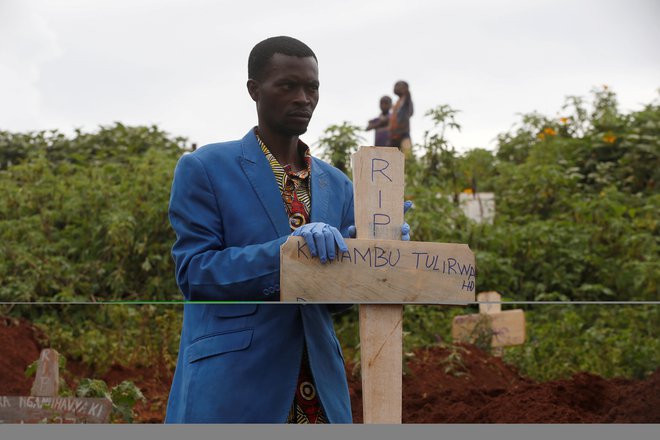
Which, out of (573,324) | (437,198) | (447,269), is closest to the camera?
(447,269)

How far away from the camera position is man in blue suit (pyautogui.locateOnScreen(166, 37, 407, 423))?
7.53ft

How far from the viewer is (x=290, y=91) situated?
95.0 inches

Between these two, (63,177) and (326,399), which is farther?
(63,177)

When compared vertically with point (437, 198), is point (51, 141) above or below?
above

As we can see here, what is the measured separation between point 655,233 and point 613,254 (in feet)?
1.58

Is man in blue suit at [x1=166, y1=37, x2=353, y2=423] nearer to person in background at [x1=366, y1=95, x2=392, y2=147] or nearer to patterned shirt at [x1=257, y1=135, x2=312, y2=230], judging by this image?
patterned shirt at [x1=257, y1=135, x2=312, y2=230]

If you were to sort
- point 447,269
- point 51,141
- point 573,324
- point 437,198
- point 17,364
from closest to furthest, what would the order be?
1. point 447,269
2. point 17,364
3. point 573,324
4. point 437,198
5. point 51,141

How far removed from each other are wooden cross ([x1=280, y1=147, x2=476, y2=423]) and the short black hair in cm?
45

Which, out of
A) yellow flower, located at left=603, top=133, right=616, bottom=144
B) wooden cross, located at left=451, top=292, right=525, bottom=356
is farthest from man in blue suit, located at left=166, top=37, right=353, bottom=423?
yellow flower, located at left=603, top=133, right=616, bottom=144

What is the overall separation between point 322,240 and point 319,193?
0.37m

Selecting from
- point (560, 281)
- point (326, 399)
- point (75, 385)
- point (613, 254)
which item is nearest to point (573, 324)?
point (560, 281)

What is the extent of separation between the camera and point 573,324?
6.54 m

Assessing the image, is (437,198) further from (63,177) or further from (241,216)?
(241,216)

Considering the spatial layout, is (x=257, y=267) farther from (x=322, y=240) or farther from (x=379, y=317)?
(x=379, y=317)
